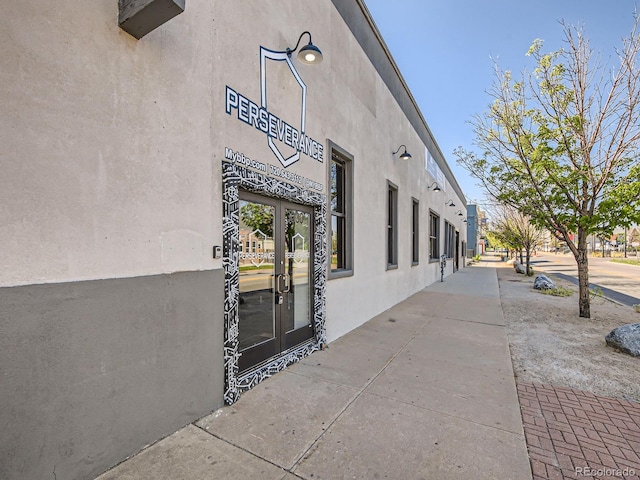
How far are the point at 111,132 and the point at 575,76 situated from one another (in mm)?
9828

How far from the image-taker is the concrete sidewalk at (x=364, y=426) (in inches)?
95.2

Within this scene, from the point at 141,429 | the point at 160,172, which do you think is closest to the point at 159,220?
the point at 160,172

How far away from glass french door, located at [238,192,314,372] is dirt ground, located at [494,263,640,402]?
3.18 meters

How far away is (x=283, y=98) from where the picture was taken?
4297 mm

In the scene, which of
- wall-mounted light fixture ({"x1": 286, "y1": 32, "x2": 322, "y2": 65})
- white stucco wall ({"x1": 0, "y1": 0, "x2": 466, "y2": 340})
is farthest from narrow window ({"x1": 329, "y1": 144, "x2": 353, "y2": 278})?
wall-mounted light fixture ({"x1": 286, "y1": 32, "x2": 322, "y2": 65})

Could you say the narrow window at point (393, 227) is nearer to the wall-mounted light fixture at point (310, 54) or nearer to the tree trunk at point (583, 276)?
the tree trunk at point (583, 276)

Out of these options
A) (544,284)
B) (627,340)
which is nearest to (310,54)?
(627,340)

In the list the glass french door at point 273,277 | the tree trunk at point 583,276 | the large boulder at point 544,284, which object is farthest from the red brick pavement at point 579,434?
the large boulder at point 544,284

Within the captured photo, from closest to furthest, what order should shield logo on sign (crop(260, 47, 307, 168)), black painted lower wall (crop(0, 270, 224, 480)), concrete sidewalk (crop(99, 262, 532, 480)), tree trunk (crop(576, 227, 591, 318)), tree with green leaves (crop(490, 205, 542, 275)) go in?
black painted lower wall (crop(0, 270, 224, 480)) → concrete sidewalk (crop(99, 262, 532, 480)) → shield logo on sign (crop(260, 47, 307, 168)) → tree trunk (crop(576, 227, 591, 318)) → tree with green leaves (crop(490, 205, 542, 275))

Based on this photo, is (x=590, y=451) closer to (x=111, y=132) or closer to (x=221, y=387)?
(x=221, y=387)

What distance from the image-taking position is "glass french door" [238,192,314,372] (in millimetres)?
3850

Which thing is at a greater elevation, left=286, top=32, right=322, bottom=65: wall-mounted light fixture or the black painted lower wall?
left=286, top=32, right=322, bottom=65: wall-mounted light fixture

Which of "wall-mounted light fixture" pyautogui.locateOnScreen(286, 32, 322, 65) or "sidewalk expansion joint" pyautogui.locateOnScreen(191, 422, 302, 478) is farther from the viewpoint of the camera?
"wall-mounted light fixture" pyautogui.locateOnScreen(286, 32, 322, 65)

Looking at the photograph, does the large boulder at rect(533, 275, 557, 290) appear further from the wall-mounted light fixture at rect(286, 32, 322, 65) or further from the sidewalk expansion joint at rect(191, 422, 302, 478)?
the sidewalk expansion joint at rect(191, 422, 302, 478)
